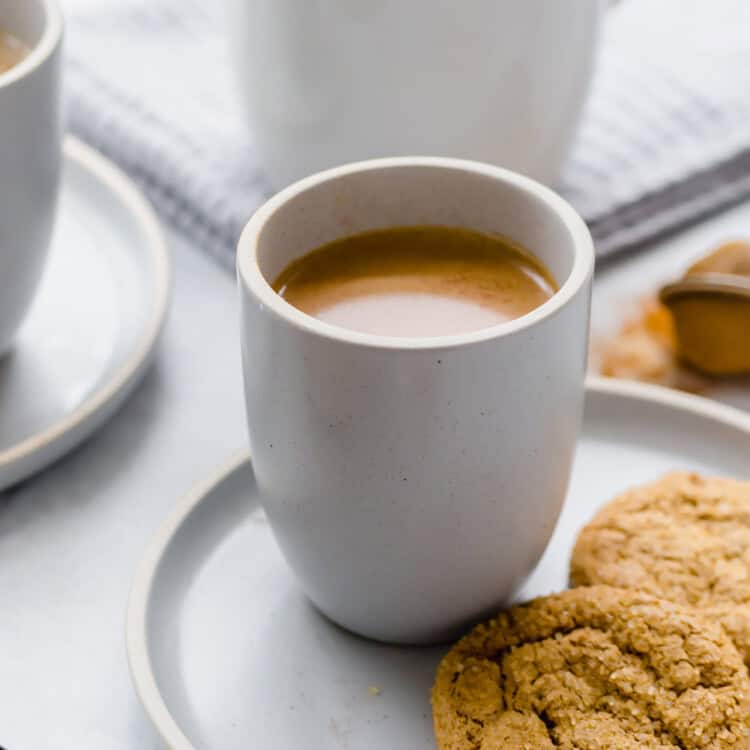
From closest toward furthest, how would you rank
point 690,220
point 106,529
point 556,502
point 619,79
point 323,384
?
point 323,384
point 556,502
point 106,529
point 690,220
point 619,79

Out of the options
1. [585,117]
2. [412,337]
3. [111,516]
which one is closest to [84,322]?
[111,516]

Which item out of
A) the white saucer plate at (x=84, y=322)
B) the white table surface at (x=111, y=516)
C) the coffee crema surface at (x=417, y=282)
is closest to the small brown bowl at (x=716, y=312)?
the white table surface at (x=111, y=516)

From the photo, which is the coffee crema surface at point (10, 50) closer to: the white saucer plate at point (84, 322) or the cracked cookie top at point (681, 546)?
the white saucer plate at point (84, 322)

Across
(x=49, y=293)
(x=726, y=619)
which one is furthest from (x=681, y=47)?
(x=726, y=619)

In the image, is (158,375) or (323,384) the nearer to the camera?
(323,384)

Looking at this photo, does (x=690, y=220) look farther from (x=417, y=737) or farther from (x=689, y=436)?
(x=417, y=737)

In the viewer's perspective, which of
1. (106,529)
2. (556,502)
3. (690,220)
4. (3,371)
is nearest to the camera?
(556,502)

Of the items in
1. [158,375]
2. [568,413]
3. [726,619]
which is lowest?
[158,375]
